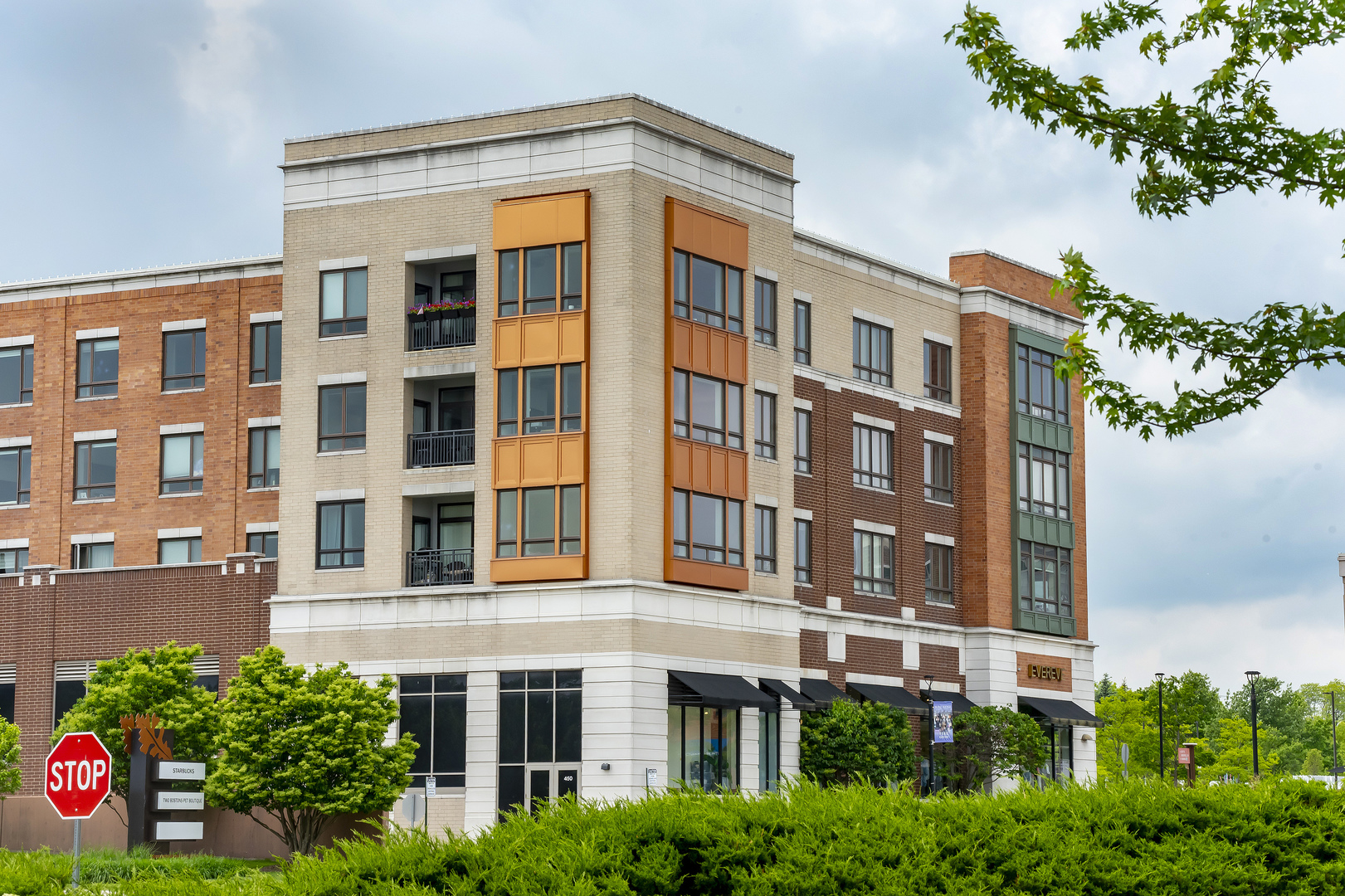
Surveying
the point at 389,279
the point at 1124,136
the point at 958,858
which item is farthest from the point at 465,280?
the point at 958,858

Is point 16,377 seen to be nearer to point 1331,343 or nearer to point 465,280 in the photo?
point 465,280

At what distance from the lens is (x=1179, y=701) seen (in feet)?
344

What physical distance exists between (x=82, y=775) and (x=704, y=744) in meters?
22.1

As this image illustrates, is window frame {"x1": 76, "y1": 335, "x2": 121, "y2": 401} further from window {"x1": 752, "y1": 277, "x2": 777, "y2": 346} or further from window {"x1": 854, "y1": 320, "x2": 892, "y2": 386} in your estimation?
window {"x1": 854, "y1": 320, "x2": 892, "y2": 386}

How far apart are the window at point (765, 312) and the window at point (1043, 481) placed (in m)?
15.4

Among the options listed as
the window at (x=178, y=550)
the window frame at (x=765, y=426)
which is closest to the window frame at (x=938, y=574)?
the window frame at (x=765, y=426)

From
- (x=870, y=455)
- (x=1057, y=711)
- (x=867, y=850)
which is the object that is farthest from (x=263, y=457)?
(x=867, y=850)

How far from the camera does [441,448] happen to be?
161 feet

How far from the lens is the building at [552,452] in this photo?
46.7m

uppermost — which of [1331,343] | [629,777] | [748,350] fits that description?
[748,350]

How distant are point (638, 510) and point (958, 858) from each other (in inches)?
1331

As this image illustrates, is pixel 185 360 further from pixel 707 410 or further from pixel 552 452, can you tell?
pixel 707 410

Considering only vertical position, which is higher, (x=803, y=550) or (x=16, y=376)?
(x=16, y=376)

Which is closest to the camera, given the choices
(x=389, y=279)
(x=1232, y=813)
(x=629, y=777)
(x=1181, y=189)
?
(x=1232, y=813)
